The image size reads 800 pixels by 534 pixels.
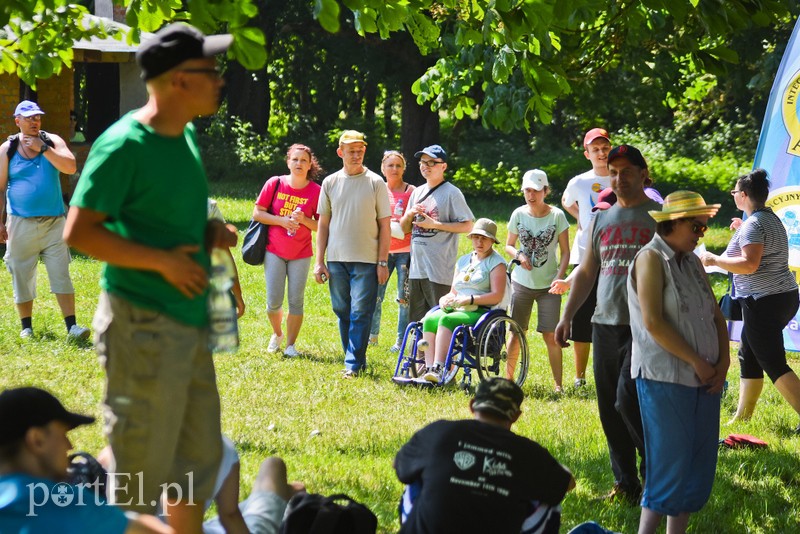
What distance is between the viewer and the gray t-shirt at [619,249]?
6367 mm

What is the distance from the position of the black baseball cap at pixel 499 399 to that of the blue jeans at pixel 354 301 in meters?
5.57

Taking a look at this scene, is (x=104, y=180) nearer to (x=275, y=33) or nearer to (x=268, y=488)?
(x=268, y=488)

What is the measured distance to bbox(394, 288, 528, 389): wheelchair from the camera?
9.93 meters

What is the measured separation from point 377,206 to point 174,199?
21.6 feet

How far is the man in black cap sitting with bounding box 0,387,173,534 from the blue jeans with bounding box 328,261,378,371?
6532 mm

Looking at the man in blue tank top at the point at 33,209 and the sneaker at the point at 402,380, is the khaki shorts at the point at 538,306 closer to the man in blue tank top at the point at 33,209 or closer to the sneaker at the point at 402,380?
the sneaker at the point at 402,380

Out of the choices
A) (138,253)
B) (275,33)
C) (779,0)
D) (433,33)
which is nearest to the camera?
(138,253)

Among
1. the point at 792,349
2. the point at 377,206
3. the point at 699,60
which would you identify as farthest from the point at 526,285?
the point at 699,60

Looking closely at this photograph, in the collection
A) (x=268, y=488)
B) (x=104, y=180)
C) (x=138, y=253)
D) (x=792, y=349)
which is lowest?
(x=792, y=349)

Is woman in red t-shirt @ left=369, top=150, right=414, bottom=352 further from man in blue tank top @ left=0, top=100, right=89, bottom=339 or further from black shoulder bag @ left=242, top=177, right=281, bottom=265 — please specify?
man in blue tank top @ left=0, top=100, right=89, bottom=339

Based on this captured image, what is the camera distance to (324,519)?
15.4ft

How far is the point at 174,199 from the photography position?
3.82m

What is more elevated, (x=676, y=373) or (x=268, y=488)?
(x=676, y=373)

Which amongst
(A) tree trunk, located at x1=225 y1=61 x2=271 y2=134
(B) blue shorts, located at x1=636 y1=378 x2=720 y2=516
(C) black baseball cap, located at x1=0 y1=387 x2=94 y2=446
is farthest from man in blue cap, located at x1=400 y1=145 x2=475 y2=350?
(A) tree trunk, located at x1=225 y1=61 x2=271 y2=134
